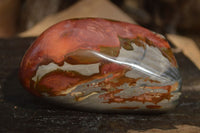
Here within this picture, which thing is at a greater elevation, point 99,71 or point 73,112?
point 99,71

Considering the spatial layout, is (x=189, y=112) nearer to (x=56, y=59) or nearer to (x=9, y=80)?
(x=56, y=59)

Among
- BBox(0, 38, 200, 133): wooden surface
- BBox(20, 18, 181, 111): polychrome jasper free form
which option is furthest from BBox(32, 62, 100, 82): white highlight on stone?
BBox(0, 38, 200, 133): wooden surface

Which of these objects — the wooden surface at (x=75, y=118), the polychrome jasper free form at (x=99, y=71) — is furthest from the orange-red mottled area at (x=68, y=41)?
the wooden surface at (x=75, y=118)

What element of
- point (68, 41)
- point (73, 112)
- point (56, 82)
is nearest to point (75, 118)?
point (73, 112)

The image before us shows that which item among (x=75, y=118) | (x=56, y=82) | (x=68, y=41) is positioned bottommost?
(x=75, y=118)

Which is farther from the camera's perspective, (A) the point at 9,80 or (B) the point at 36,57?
(A) the point at 9,80

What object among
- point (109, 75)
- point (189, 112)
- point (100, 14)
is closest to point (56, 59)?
point (109, 75)

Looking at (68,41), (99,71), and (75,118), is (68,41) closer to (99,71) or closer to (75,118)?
(99,71)

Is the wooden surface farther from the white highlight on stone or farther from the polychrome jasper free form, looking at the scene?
the white highlight on stone
